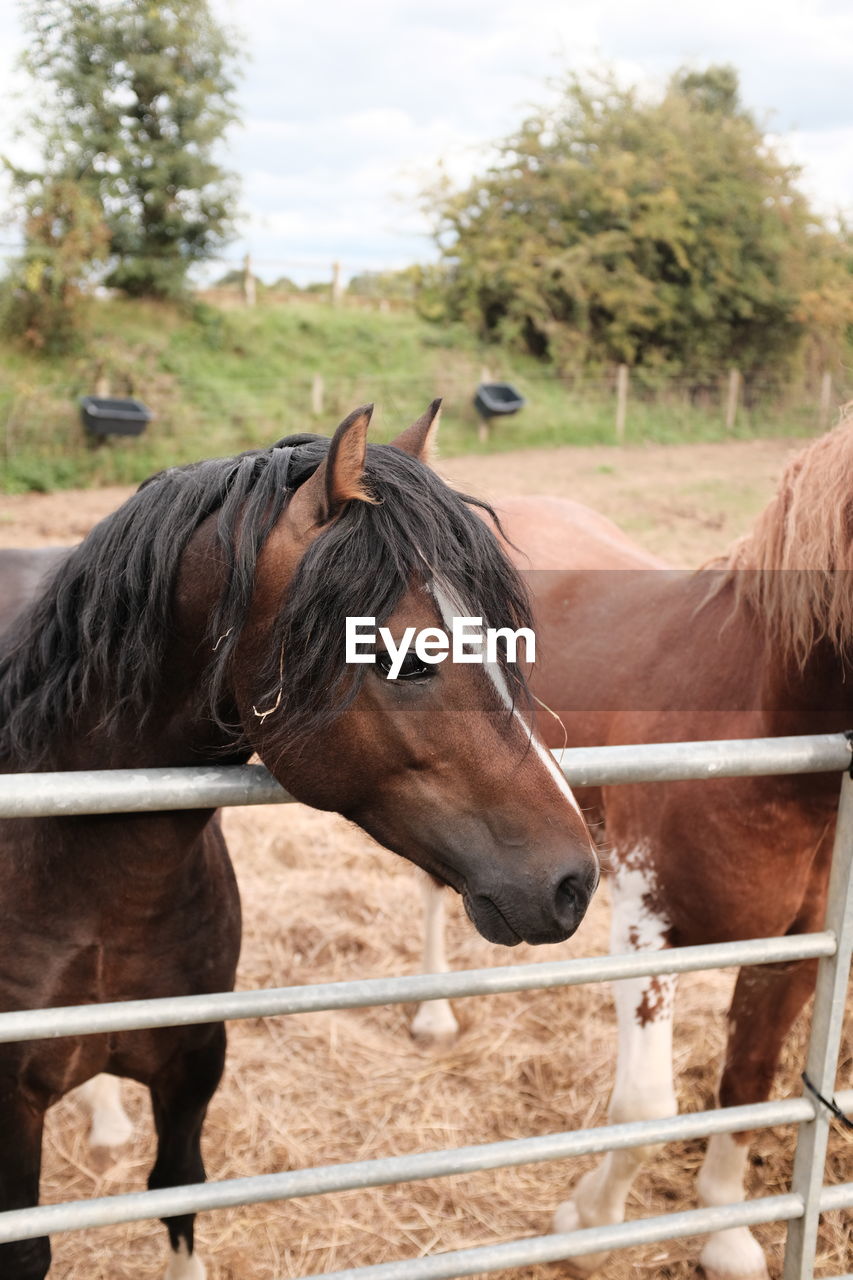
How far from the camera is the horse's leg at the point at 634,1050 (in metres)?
2.26

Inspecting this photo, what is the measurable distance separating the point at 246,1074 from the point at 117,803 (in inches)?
88.2

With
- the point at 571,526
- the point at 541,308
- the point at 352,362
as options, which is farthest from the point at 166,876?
the point at 541,308

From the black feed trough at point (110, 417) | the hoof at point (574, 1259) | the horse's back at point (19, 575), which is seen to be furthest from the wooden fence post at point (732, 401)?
the hoof at point (574, 1259)

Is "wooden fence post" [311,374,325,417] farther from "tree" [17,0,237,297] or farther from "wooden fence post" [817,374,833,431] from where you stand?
"wooden fence post" [817,374,833,431]

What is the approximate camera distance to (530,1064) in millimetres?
3199

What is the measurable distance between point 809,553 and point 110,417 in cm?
1229

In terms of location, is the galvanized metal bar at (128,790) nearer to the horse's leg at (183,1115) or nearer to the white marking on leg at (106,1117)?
the horse's leg at (183,1115)

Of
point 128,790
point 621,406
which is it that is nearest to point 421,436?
point 128,790

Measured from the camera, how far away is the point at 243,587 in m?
1.32

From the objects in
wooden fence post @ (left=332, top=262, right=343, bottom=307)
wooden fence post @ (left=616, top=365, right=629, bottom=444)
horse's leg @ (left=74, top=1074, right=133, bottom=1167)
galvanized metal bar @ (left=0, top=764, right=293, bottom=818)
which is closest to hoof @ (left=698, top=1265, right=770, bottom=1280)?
horse's leg @ (left=74, top=1074, right=133, bottom=1167)

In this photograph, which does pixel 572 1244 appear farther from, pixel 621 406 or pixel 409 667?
pixel 621 406

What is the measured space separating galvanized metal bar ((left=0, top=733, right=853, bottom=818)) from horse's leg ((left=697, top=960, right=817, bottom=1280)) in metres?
1.09

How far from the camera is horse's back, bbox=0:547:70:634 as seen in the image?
2.86m

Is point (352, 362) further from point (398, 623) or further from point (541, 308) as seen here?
point (398, 623)
